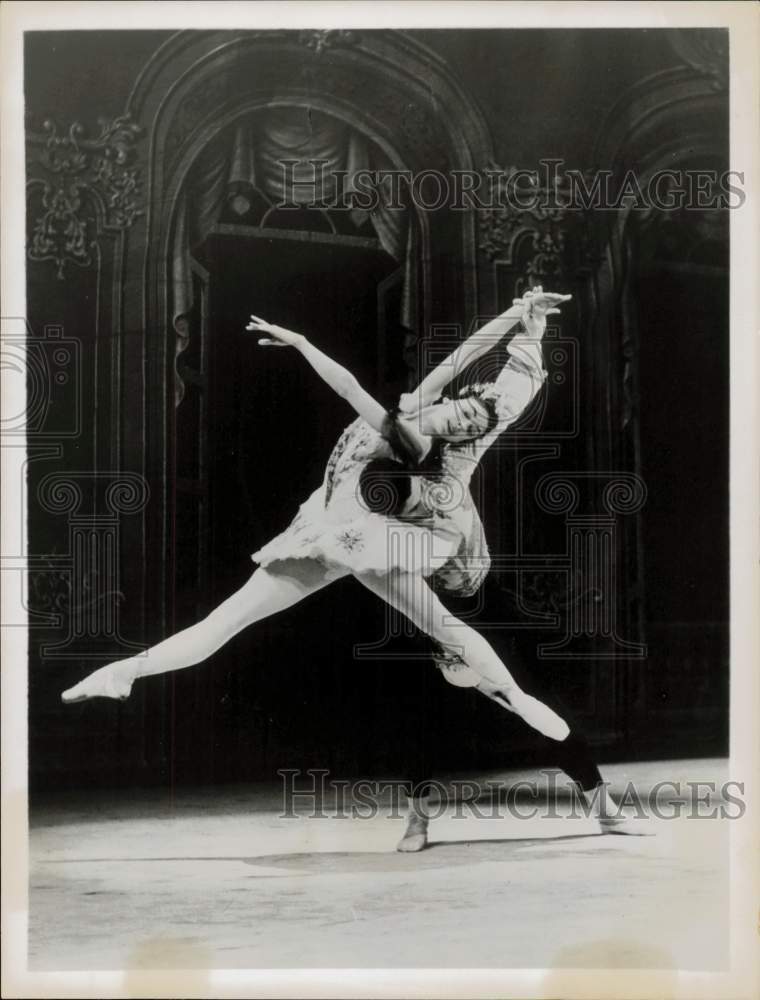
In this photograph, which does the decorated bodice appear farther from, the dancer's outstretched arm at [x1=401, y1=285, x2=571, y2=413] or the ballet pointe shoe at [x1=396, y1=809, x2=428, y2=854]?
the ballet pointe shoe at [x1=396, y1=809, x2=428, y2=854]

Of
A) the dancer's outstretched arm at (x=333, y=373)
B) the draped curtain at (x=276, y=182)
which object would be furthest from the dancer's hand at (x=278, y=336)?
the draped curtain at (x=276, y=182)

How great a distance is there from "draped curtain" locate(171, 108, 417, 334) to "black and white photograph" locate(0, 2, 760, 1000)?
0.01 metres

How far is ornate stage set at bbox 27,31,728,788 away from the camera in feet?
15.6

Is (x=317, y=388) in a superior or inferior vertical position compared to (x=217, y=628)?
superior

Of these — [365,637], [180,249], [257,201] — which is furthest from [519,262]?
[365,637]

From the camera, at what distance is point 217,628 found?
4762 millimetres

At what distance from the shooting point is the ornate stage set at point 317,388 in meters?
4.75

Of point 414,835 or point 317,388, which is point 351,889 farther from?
point 317,388

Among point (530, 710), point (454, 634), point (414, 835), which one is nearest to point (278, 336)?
point (454, 634)

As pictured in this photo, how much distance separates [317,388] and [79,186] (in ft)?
4.46

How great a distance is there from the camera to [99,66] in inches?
186

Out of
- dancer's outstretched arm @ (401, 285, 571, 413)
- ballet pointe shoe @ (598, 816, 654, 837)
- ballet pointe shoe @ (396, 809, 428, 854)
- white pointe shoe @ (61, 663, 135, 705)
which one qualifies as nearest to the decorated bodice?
dancer's outstretched arm @ (401, 285, 571, 413)

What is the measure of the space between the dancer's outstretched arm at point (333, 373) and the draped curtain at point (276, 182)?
1.15 ft

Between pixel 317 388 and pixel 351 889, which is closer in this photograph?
pixel 351 889
